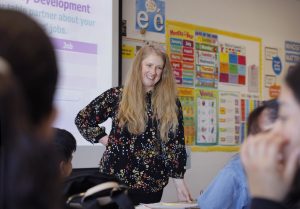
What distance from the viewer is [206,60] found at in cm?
390

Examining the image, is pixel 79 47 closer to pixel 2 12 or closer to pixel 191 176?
pixel 191 176

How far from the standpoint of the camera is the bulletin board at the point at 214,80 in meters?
3.72

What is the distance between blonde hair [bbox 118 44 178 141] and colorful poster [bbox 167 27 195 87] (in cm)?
118

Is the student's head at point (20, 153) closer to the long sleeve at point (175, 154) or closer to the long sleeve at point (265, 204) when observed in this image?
the long sleeve at point (265, 204)

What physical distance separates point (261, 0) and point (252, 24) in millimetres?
261

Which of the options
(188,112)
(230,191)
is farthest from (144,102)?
(188,112)

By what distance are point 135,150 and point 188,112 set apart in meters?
1.52

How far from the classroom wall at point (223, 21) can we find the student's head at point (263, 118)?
1.95 metres

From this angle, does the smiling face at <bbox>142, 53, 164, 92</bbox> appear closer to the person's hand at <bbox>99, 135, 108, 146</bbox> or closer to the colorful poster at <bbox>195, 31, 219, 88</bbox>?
the person's hand at <bbox>99, 135, 108, 146</bbox>

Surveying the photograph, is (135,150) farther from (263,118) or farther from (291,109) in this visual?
(291,109)

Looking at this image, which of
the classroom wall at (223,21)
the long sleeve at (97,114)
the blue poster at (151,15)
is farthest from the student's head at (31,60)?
the blue poster at (151,15)

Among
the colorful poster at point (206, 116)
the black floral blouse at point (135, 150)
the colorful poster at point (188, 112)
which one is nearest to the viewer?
the black floral blouse at point (135, 150)

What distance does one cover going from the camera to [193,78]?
12.5 ft

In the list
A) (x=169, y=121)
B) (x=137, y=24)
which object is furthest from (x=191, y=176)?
(x=169, y=121)
